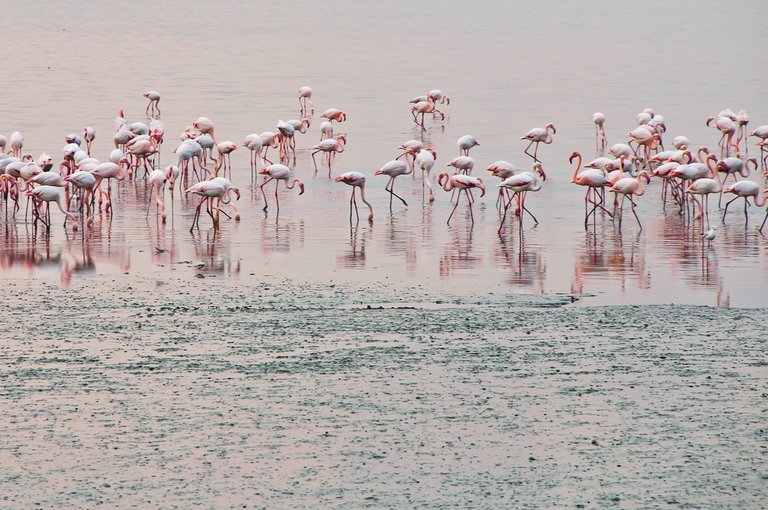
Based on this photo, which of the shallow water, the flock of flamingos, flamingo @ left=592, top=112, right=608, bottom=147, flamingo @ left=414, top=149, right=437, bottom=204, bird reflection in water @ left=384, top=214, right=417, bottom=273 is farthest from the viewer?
flamingo @ left=592, top=112, right=608, bottom=147

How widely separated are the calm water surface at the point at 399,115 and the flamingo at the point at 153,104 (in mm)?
343

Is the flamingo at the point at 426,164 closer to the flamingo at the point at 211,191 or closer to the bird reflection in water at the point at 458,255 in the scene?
the bird reflection in water at the point at 458,255

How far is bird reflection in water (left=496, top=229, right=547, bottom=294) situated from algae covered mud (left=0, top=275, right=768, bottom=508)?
0.96 metres

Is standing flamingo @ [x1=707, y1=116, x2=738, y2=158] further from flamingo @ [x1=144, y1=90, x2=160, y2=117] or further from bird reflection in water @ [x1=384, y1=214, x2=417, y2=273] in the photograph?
flamingo @ [x1=144, y1=90, x2=160, y2=117]

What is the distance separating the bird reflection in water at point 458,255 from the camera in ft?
42.4

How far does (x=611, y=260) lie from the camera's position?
1344 cm

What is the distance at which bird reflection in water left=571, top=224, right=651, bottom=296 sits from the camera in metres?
12.3

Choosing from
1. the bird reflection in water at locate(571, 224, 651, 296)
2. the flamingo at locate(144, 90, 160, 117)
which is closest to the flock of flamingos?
the bird reflection in water at locate(571, 224, 651, 296)

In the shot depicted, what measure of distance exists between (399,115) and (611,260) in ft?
49.7

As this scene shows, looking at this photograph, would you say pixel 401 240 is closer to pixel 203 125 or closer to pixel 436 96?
pixel 203 125

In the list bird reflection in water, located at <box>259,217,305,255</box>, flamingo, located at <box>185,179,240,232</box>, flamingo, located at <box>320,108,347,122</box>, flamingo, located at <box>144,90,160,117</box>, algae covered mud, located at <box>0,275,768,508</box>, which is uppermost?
flamingo, located at <box>144,90,160,117</box>

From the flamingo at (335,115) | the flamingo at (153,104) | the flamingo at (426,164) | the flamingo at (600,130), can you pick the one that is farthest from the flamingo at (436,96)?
the flamingo at (426,164)

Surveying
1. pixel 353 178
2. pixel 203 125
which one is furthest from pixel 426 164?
pixel 203 125

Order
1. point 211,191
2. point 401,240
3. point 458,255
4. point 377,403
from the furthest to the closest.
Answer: point 211,191 < point 401,240 < point 458,255 < point 377,403
